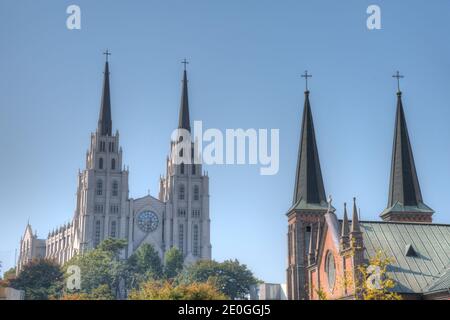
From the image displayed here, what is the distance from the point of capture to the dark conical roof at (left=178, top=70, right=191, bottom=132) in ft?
523

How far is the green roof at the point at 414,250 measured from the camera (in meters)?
46.2

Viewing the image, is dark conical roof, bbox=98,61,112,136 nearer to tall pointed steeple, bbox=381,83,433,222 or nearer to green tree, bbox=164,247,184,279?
green tree, bbox=164,247,184,279

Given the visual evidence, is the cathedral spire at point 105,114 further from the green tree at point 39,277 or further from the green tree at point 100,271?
the green tree at point 39,277

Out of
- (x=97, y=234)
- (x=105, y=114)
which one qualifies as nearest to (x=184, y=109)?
(x=105, y=114)

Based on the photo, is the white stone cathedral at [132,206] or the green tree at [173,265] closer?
the green tree at [173,265]

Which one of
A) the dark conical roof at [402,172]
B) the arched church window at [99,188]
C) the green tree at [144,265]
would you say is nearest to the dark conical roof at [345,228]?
the dark conical roof at [402,172]

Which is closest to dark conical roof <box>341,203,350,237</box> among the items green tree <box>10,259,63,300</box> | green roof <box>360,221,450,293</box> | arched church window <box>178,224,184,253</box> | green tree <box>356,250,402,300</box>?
green roof <box>360,221,450,293</box>

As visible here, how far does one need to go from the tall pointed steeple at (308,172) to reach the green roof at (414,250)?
8.65 metres

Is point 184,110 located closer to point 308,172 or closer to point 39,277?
point 39,277

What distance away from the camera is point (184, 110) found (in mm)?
160500
